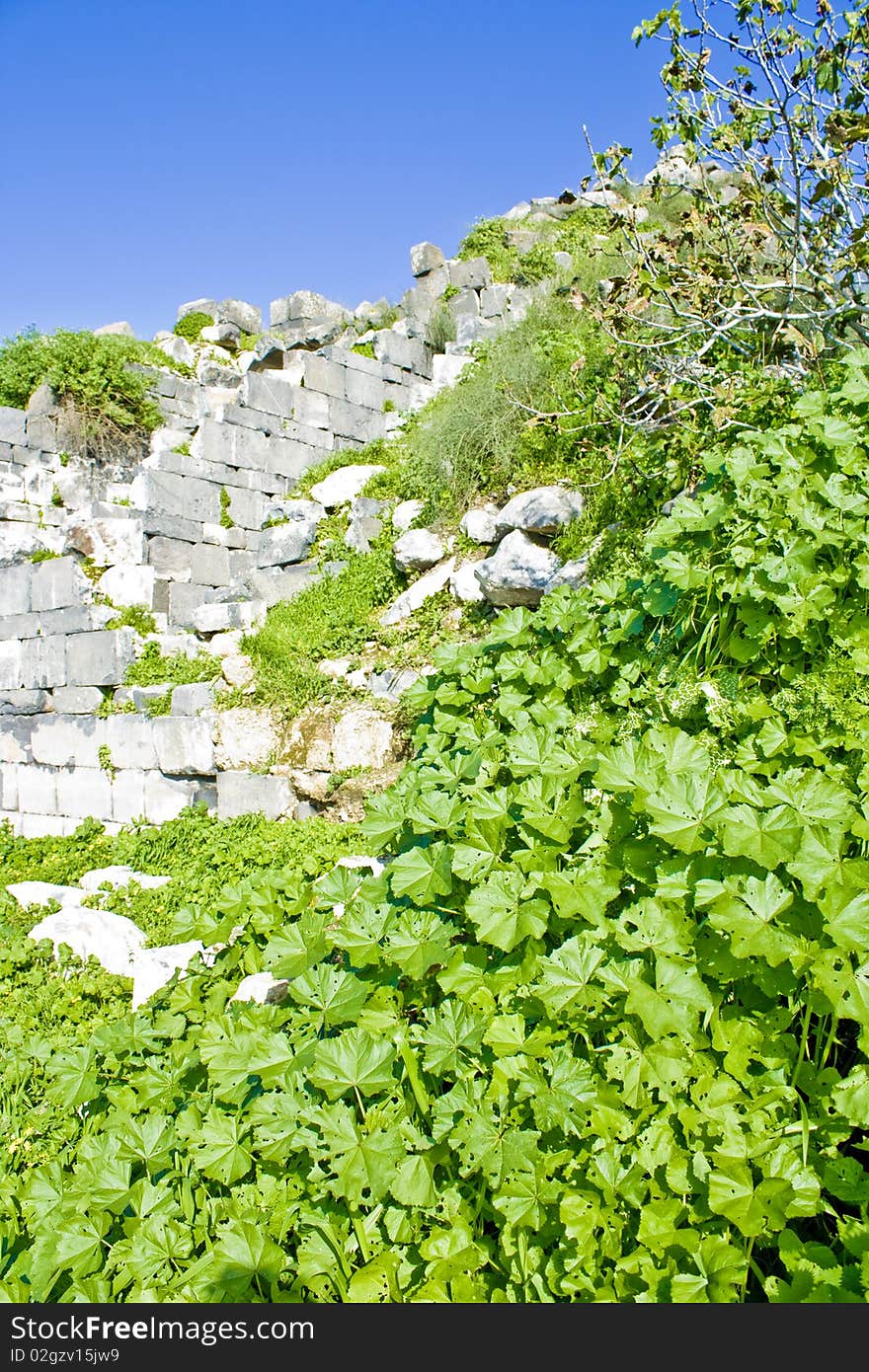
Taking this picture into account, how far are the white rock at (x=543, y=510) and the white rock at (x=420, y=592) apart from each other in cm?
104

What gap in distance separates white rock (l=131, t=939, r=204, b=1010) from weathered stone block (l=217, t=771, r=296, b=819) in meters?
1.49

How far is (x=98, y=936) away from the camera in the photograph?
5289 mm

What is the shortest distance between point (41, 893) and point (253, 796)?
1.77 meters

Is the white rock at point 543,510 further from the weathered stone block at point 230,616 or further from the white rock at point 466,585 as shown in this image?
the weathered stone block at point 230,616

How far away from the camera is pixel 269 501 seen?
10.2 m

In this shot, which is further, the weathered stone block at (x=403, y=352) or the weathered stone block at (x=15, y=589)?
the weathered stone block at (x=403, y=352)

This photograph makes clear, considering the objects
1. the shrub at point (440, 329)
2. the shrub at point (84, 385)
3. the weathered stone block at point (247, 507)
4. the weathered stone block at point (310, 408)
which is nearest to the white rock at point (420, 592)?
the weathered stone block at point (247, 507)

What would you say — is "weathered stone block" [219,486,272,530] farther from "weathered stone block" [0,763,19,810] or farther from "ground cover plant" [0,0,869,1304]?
"ground cover plant" [0,0,869,1304]

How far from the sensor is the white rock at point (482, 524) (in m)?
6.26

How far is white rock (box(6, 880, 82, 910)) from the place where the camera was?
239 inches

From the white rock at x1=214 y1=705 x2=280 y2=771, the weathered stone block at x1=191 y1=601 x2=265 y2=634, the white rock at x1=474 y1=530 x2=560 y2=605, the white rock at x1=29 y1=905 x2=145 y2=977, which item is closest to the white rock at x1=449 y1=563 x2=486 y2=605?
the white rock at x1=474 y1=530 x2=560 y2=605

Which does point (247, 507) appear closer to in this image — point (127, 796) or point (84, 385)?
point (84, 385)

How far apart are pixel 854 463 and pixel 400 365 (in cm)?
1015

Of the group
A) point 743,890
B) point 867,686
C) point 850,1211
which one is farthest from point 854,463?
A: point 850,1211
